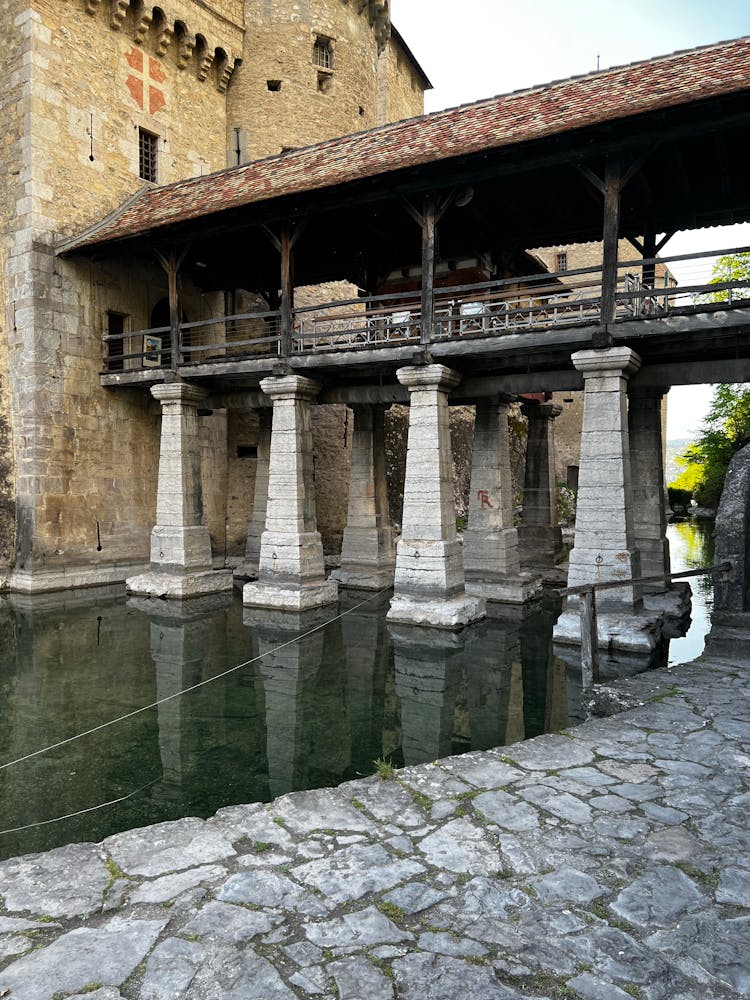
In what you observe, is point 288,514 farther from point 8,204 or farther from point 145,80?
point 145,80

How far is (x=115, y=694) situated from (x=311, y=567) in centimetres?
534

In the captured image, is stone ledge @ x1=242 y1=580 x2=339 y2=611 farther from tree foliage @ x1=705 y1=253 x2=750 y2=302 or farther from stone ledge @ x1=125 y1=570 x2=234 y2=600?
tree foliage @ x1=705 y1=253 x2=750 y2=302

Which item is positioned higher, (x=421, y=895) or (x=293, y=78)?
(x=293, y=78)

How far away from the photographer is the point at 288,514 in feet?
41.5

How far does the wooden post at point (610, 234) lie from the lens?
9336mm

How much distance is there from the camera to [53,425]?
14.3 meters

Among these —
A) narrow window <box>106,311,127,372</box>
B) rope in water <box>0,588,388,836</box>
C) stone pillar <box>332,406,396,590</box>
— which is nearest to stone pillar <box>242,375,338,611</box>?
rope in water <box>0,588,388,836</box>

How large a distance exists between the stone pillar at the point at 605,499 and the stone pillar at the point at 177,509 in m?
7.82

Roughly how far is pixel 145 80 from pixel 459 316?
11.5 meters

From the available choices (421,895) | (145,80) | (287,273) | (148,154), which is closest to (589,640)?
(421,895)

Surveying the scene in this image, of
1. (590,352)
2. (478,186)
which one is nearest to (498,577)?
(590,352)

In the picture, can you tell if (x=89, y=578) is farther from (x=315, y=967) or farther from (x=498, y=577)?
(x=315, y=967)

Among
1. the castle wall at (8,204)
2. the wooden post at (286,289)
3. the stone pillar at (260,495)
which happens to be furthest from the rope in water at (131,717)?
the castle wall at (8,204)

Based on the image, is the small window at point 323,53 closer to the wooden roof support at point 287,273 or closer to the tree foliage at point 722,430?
the wooden roof support at point 287,273
